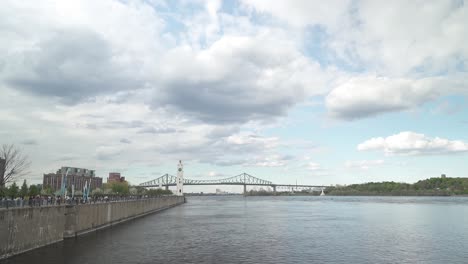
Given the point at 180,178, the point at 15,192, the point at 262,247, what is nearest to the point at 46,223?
the point at 262,247

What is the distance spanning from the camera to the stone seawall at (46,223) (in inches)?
1045

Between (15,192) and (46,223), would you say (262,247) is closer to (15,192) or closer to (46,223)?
(46,223)

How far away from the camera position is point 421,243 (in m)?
37.1

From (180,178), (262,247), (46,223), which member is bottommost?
(262,247)

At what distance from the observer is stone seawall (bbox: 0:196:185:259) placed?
87.1 ft

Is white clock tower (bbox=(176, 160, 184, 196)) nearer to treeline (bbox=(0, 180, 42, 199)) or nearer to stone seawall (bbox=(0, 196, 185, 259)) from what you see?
treeline (bbox=(0, 180, 42, 199))

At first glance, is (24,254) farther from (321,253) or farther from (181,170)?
(181,170)

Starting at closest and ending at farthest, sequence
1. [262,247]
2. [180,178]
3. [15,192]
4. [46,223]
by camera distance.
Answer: [46,223], [262,247], [15,192], [180,178]

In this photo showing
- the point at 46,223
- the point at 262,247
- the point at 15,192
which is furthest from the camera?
the point at 15,192

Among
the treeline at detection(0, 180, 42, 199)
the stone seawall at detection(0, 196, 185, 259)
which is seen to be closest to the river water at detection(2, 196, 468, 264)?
the stone seawall at detection(0, 196, 185, 259)

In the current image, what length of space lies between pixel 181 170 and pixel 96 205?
465ft

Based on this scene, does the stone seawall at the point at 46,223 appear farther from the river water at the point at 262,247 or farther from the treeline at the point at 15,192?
the treeline at the point at 15,192

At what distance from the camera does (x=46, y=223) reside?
32906 millimetres

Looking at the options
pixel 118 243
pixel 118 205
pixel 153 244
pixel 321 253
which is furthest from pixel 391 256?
pixel 118 205
